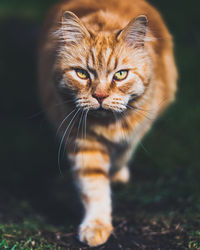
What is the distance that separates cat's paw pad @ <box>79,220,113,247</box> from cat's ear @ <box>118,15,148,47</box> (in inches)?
45.1

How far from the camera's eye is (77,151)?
2385mm

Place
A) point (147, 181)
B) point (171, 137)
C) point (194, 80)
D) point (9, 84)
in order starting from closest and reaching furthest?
point (147, 181) → point (171, 137) → point (194, 80) → point (9, 84)

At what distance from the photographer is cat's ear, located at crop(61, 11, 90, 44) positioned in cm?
210

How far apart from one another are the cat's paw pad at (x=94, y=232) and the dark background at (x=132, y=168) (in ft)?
0.18

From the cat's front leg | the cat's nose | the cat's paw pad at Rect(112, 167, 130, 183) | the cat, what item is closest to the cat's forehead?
the cat

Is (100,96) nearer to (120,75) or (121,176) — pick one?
(120,75)

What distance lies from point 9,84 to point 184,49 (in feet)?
7.41

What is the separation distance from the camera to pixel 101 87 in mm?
2012

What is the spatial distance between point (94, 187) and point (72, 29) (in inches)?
40.4

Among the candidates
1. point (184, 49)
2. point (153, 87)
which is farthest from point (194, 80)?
point (153, 87)

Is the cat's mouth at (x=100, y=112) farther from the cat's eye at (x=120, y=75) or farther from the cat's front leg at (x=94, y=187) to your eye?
the cat's front leg at (x=94, y=187)

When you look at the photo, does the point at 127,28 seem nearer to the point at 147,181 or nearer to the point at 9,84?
the point at 147,181

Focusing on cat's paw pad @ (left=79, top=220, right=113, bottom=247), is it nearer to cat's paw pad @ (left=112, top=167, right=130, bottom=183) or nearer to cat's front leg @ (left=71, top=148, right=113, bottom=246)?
cat's front leg @ (left=71, top=148, right=113, bottom=246)

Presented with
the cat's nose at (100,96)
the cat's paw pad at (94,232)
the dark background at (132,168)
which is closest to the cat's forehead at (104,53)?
the cat's nose at (100,96)
